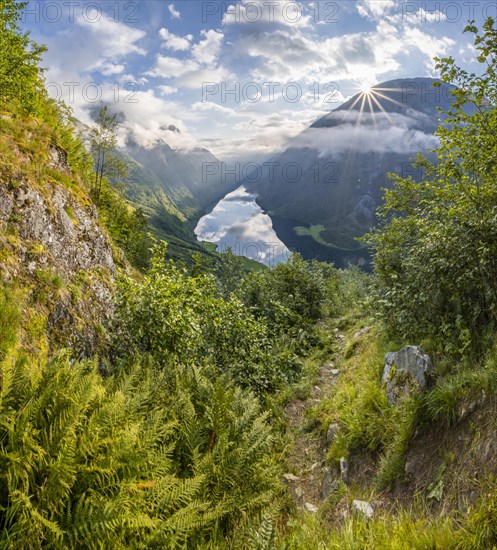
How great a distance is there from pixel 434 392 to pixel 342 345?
38.4 ft

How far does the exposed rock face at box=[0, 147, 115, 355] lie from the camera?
29.5 ft

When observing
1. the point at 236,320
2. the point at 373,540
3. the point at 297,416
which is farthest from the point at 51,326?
the point at 373,540

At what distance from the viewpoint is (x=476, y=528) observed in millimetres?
3105

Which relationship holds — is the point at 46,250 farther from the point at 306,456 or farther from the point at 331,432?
the point at 331,432

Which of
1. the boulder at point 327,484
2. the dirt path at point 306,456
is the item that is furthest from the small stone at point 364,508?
the boulder at point 327,484

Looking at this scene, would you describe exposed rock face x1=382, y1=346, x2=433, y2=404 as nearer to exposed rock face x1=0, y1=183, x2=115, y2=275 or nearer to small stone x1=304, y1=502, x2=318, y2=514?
small stone x1=304, y1=502, x2=318, y2=514

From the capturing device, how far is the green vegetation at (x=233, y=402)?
3.17 meters

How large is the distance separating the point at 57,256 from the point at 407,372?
1057 cm

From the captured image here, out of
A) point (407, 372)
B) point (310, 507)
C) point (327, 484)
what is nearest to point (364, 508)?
point (310, 507)

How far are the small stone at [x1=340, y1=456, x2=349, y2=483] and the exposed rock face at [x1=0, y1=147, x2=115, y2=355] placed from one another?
23.4ft

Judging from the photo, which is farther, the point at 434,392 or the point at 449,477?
the point at 434,392

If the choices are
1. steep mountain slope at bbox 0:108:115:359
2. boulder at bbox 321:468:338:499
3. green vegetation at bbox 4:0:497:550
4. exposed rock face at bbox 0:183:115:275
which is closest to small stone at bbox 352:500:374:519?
green vegetation at bbox 4:0:497:550

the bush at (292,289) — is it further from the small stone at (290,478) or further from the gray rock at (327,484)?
the gray rock at (327,484)

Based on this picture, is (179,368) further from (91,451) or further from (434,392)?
(434,392)
